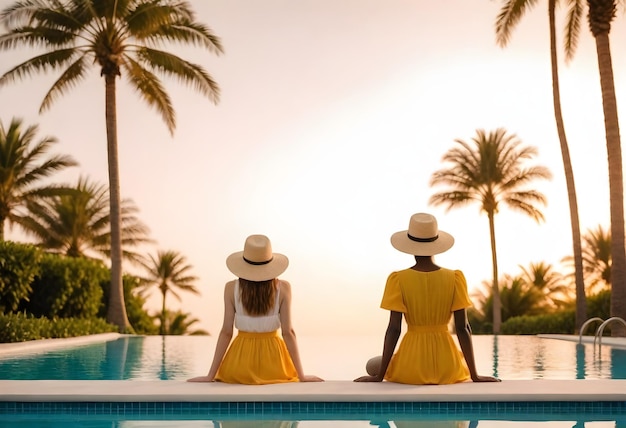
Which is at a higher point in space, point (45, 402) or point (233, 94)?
point (233, 94)

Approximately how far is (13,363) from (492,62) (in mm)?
20169

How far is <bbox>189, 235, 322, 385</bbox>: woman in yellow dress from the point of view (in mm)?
7660

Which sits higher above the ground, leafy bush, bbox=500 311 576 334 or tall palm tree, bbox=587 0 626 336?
tall palm tree, bbox=587 0 626 336

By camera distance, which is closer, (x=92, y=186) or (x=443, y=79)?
(x=443, y=79)

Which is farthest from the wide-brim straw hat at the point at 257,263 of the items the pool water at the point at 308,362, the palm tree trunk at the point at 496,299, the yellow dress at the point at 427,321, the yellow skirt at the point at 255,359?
the palm tree trunk at the point at 496,299

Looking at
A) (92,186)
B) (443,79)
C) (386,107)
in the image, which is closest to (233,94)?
(386,107)

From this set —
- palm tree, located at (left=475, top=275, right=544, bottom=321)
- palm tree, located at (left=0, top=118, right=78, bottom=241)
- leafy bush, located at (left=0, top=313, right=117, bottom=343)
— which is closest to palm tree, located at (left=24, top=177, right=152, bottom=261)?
palm tree, located at (left=0, top=118, right=78, bottom=241)

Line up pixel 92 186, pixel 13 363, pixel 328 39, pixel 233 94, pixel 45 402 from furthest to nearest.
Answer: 1. pixel 92 186
2. pixel 233 94
3. pixel 328 39
4. pixel 13 363
5. pixel 45 402

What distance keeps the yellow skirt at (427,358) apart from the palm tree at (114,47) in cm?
2205

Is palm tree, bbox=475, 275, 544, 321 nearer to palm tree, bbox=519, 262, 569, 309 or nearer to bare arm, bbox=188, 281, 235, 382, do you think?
palm tree, bbox=519, 262, 569, 309

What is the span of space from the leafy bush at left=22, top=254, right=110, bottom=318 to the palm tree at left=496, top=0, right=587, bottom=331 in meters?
15.6

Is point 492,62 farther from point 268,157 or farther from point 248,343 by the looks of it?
point 248,343

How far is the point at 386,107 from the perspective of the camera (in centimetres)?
3098

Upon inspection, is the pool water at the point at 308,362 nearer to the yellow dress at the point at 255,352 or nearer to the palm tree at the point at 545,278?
the yellow dress at the point at 255,352
